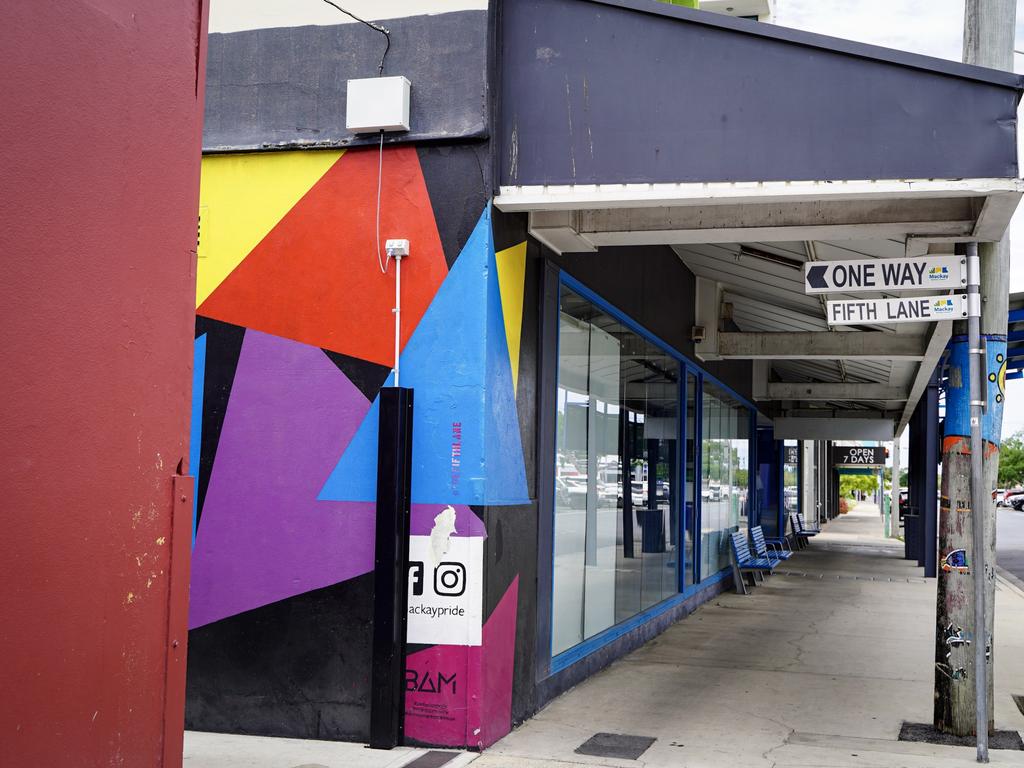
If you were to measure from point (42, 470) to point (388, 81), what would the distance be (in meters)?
4.68

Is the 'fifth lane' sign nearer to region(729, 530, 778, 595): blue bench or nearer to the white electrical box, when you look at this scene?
the white electrical box

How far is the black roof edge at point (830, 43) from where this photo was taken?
21.0 feet

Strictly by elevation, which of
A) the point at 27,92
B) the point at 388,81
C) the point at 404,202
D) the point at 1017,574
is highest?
the point at 388,81

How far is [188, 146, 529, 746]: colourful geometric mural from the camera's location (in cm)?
676

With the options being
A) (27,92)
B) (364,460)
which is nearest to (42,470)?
(27,92)

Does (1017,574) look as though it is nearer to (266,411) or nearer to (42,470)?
(266,411)

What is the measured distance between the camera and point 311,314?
721cm

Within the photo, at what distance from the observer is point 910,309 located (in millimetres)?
7082

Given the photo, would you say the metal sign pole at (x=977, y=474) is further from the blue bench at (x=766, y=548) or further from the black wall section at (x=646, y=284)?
the blue bench at (x=766, y=548)

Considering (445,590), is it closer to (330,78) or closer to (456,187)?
(456,187)

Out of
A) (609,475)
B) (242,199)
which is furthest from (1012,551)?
(242,199)

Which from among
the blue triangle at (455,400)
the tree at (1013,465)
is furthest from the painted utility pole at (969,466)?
the tree at (1013,465)

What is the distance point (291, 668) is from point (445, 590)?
120cm

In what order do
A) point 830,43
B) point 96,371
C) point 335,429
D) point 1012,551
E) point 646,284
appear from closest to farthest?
1. point 96,371
2. point 830,43
3. point 335,429
4. point 646,284
5. point 1012,551
